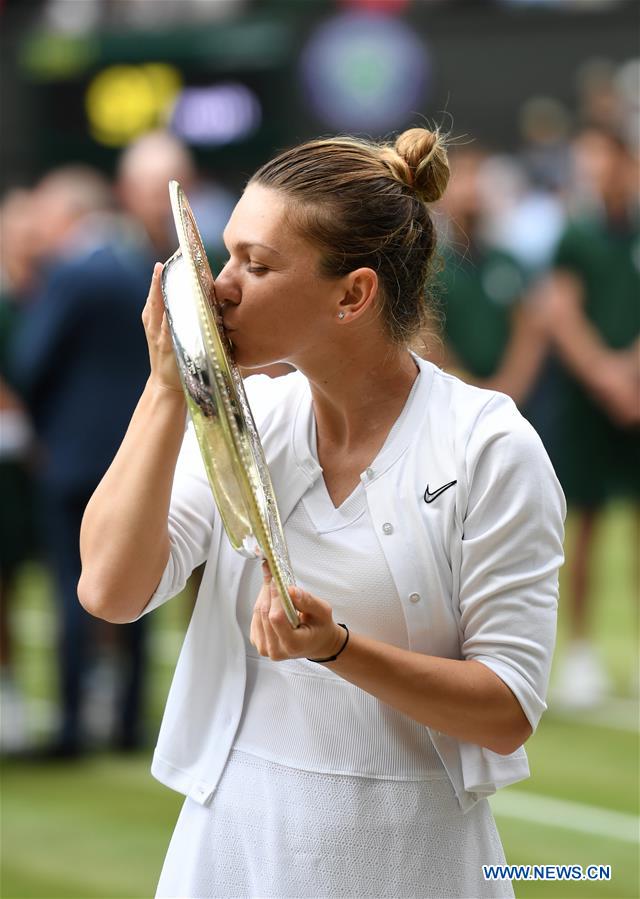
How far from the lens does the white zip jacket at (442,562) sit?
1.96m

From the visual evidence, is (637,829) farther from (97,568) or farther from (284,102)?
(284,102)

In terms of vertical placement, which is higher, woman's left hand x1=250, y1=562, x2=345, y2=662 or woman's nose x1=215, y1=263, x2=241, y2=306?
woman's nose x1=215, y1=263, x2=241, y2=306

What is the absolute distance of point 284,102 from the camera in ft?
57.4

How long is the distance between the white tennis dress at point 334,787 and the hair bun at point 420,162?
1.09ft

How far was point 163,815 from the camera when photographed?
4.96 m

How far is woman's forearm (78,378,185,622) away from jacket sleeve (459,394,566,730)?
40 cm

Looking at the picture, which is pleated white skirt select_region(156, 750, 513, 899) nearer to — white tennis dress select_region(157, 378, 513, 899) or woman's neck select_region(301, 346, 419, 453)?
white tennis dress select_region(157, 378, 513, 899)

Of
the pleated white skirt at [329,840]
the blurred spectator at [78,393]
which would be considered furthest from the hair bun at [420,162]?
the blurred spectator at [78,393]

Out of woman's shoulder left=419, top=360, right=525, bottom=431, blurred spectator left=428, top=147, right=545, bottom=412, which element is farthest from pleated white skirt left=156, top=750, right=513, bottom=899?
blurred spectator left=428, top=147, right=545, bottom=412

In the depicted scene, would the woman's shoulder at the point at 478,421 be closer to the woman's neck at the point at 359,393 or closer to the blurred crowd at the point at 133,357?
the woman's neck at the point at 359,393

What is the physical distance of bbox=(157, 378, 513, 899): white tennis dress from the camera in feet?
6.58

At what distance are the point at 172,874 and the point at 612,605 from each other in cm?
662

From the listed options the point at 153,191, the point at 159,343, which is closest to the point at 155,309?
the point at 159,343

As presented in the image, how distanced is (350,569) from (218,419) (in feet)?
1.15
